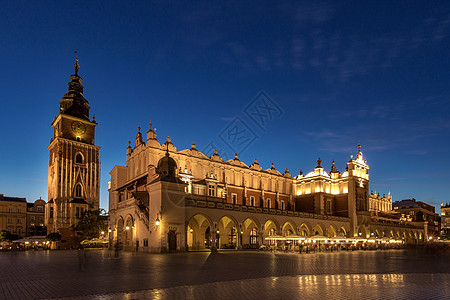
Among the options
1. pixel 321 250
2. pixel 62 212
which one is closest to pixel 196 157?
pixel 321 250

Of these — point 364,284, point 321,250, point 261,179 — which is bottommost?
point 321,250

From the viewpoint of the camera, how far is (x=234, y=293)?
40.8ft

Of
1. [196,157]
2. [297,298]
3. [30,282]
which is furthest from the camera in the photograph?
[196,157]

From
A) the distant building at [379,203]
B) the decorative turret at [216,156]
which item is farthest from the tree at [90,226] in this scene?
the distant building at [379,203]

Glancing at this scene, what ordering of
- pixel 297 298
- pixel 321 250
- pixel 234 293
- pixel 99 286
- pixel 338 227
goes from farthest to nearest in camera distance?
pixel 338 227 < pixel 321 250 < pixel 99 286 < pixel 234 293 < pixel 297 298

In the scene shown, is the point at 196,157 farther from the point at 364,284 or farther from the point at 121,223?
the point at 364,284

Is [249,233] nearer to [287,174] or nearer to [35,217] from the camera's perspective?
[287,174]

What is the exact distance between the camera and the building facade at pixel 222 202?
42.9 m

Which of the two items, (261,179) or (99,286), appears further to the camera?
(261,179)

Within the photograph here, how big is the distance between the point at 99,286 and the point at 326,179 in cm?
6974

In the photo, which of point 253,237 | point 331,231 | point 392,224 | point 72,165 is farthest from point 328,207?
point 72,165

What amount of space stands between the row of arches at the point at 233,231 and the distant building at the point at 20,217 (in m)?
57.5

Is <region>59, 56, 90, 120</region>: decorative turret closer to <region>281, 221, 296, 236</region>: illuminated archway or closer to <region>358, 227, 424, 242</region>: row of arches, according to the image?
<region>281, 221, 296, 236</region>: illuminated archway

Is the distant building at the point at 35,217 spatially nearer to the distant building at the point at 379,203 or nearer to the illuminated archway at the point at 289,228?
the illuminated archway at the point at 289,228
